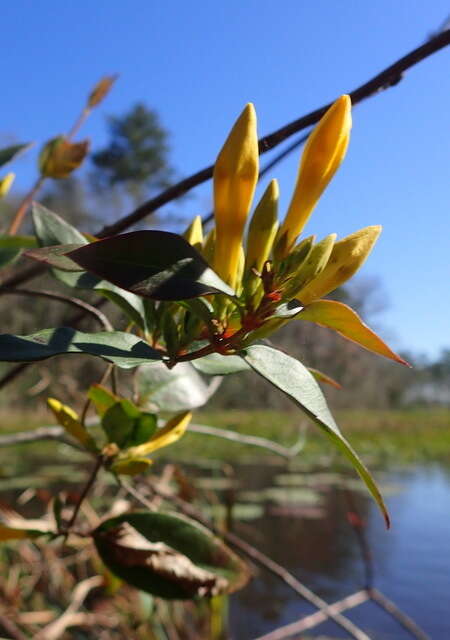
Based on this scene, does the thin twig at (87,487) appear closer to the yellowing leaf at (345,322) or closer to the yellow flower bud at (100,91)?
the yellowing leaf at (345,322)

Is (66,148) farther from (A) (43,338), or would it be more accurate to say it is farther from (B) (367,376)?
(B) (367,376)

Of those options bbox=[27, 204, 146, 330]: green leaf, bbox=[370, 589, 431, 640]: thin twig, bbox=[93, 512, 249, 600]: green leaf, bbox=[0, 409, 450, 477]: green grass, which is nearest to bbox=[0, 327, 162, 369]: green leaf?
bbox=[27, 204, 146, 330]: green leaf

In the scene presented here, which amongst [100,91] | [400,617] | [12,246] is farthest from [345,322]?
[400,617]

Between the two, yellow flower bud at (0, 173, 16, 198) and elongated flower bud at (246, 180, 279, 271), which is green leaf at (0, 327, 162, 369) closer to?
elongated flower bud at (246, 180, 279, 271)

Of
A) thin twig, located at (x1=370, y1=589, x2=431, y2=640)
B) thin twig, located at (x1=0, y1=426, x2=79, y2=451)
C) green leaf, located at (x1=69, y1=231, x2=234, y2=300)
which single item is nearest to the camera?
green leaf, located at (x1=69, y1=231, x2=234, y2=300)

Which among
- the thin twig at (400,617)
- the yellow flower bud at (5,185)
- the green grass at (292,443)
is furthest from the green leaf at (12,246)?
the green grass at (292,443)

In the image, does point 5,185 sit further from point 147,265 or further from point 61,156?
point 147,265
